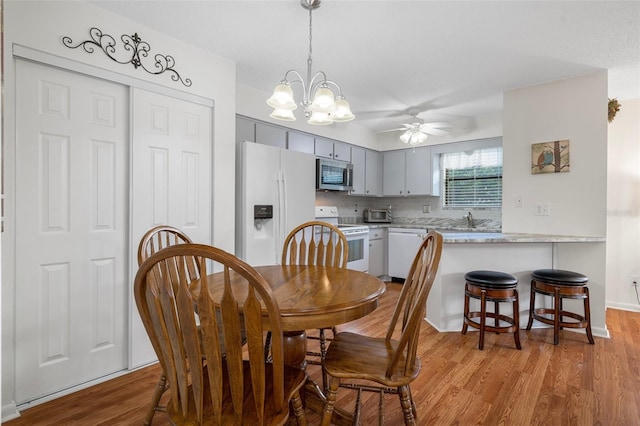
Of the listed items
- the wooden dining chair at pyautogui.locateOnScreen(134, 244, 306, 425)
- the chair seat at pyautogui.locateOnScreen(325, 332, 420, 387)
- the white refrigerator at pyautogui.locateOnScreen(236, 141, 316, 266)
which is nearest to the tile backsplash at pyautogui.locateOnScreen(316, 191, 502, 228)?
the white refrigerator at pyautogui.locateOnScreen(236, 141, 316, 266)

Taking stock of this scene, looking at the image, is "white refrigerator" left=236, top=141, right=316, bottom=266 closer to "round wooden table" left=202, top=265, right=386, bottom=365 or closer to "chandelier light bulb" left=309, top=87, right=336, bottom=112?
"round wooden table" left=202, top=265, right=386, bottom=365

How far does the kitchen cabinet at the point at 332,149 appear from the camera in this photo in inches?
175

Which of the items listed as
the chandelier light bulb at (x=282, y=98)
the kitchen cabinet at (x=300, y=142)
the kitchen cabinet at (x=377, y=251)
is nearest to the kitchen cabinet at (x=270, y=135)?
the kitchen cabinet at (x=300, y=142)

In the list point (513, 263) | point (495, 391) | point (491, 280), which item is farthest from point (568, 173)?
point (495, 391)

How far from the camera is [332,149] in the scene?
4.65m

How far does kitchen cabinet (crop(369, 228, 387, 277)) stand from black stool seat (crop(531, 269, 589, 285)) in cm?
222

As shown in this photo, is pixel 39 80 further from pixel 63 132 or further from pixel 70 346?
pixel 70 346

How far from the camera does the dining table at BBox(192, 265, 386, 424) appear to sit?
124 centimetres

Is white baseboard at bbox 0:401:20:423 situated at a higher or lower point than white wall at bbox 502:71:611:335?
lower

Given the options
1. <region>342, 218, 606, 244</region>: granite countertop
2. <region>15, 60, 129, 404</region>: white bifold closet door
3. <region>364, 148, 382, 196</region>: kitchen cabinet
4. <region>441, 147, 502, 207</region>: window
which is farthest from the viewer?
<region>364, 148, 382, 196</region>: kitchen cabinet

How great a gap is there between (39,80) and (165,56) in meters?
0.82

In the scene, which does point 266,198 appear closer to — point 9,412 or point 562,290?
point 9,412

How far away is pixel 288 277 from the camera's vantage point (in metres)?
1.78

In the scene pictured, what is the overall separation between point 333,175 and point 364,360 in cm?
322
